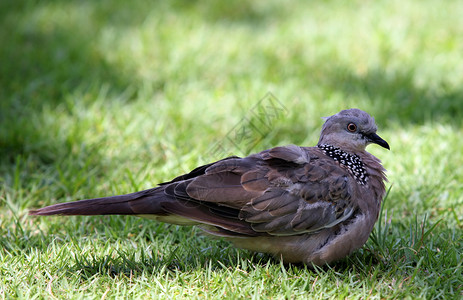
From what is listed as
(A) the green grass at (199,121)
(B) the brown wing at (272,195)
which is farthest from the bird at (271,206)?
(A) the green grass at (199,121)

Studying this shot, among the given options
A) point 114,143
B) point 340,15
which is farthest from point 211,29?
point 114,143

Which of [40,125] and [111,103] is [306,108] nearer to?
[111,103]

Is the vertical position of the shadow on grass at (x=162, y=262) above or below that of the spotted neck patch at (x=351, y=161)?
below

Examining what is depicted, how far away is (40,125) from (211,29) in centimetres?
298

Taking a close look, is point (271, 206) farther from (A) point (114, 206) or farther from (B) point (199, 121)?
(B) point (199, 121)

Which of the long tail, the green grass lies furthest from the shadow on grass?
the long tail

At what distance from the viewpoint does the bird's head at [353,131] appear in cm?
354

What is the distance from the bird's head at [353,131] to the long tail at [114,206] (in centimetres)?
114

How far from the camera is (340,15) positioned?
7.94 m

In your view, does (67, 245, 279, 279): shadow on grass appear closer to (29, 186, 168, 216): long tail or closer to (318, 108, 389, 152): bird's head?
(29, 186, 168, 216): long tail

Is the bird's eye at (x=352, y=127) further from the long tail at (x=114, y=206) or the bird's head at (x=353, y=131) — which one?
the long tail at (x=114, y=206)

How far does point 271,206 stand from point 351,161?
2.06 ft

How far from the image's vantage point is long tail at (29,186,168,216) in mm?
3064

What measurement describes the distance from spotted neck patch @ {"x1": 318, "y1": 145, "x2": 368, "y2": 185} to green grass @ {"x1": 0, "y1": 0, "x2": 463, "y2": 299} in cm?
43
